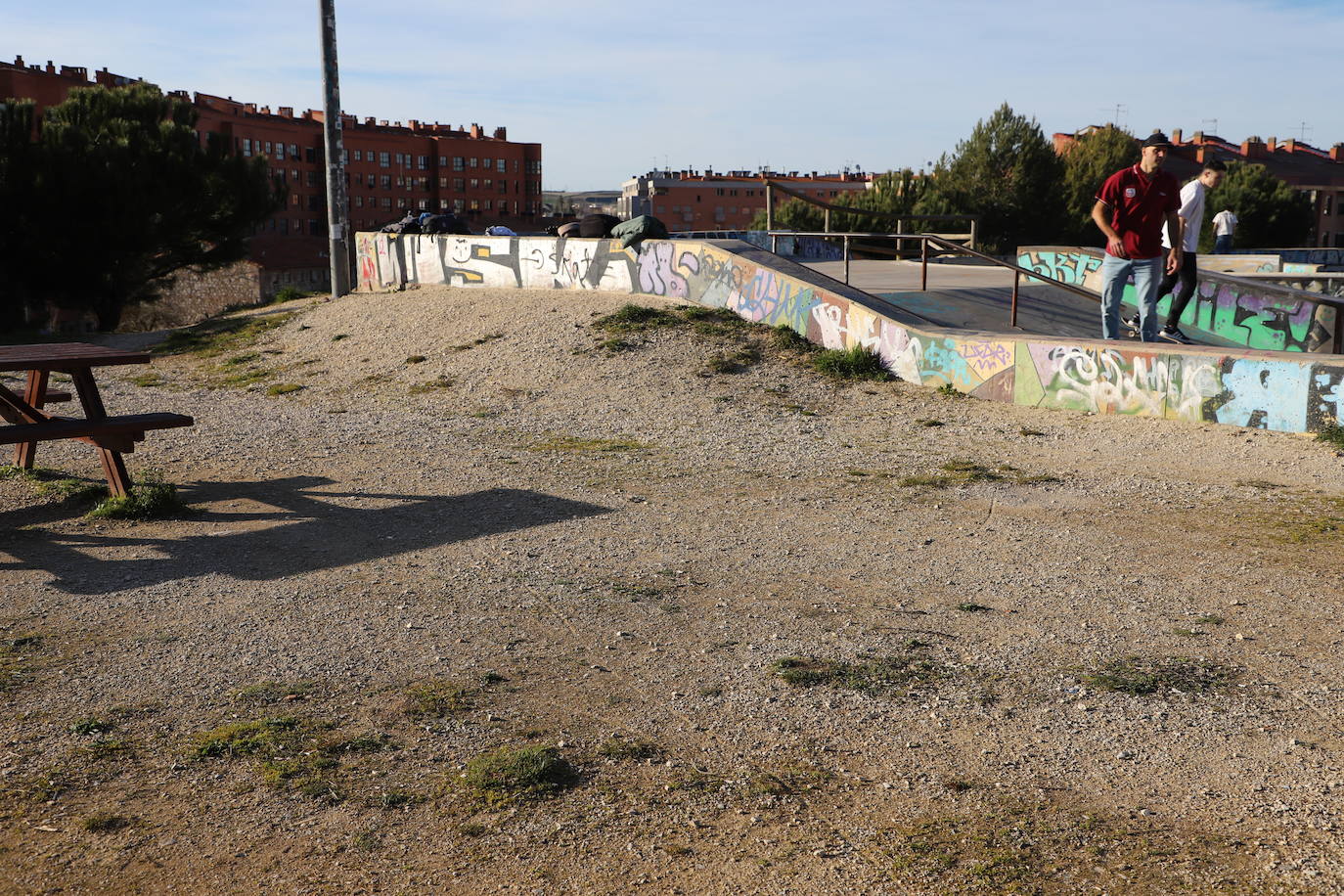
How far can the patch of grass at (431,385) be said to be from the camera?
10672mm

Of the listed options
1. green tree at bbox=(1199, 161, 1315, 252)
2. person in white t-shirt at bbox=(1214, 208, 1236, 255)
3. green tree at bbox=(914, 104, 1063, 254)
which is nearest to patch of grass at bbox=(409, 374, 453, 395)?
person in white t-shirt at bbox=(1214, 208, 1236, 255)

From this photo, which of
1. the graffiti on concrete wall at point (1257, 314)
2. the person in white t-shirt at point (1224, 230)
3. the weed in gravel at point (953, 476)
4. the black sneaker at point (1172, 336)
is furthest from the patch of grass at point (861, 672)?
the person in white t-shirt at point (1224, 230)

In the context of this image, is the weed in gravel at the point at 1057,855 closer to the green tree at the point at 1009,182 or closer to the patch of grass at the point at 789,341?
the patch of grass at the point at 789,341

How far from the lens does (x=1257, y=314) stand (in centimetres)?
1265

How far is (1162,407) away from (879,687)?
5.64 meters

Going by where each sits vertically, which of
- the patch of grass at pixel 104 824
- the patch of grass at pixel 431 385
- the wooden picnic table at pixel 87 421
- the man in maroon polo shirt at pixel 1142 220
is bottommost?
the patch of grass at pixel 104 824

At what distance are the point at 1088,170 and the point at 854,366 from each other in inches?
2185

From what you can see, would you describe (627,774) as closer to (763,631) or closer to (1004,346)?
(763,631)

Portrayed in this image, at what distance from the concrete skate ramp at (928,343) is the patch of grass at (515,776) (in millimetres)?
6626

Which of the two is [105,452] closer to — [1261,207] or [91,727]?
[91,727]

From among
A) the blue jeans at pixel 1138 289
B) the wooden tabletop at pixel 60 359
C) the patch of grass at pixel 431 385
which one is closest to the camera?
the wooden tabletop at pixel 60 359

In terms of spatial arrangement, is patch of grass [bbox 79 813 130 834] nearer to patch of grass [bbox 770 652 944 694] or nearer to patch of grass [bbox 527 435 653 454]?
patch of grass [bbox 770 652 944 694]

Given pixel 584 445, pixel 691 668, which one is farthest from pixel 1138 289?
pixel 691 668

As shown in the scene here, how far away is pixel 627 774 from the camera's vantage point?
315 cm
